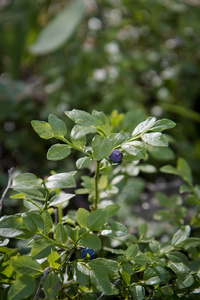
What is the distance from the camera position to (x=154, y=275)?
1.62 ft

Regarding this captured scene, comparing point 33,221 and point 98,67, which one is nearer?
point 33,221

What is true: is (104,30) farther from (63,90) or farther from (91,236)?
(91,236)

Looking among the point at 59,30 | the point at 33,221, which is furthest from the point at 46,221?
the point at 59,30

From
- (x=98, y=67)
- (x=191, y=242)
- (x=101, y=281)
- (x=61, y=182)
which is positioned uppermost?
(x=61, y=182)

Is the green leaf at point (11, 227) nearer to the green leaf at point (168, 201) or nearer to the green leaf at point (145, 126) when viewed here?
the green leaf at point (145, 126)

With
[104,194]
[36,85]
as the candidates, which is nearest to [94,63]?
[36,85]

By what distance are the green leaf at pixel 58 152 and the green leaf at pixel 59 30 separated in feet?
3.93

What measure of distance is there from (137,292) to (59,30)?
4.78 ft

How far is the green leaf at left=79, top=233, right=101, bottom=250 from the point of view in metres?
0.45

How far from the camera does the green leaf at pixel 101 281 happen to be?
43 cm

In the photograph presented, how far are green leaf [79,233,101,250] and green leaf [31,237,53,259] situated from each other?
0.16 feet

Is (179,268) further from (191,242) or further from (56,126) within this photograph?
(56,126)

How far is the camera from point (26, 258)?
0.44 metres

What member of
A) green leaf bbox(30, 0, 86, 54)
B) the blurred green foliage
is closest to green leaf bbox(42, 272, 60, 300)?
the blurred green foliage
